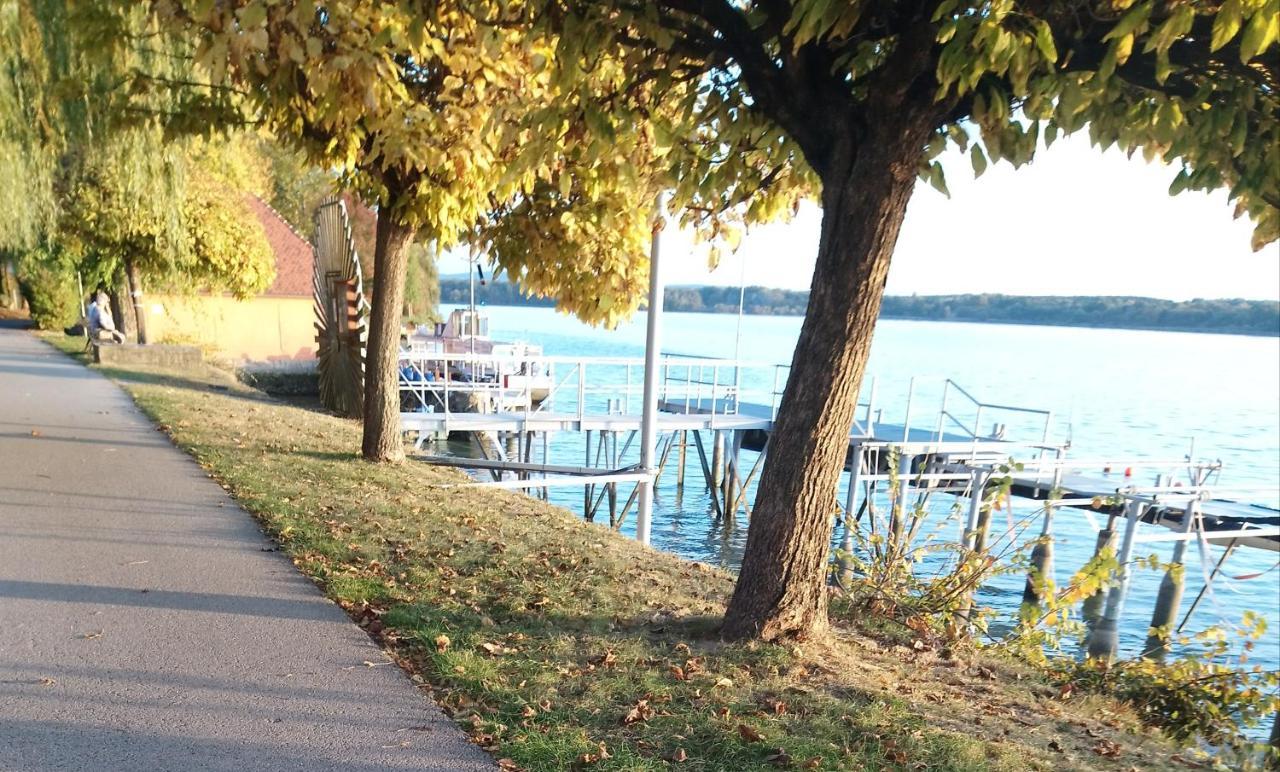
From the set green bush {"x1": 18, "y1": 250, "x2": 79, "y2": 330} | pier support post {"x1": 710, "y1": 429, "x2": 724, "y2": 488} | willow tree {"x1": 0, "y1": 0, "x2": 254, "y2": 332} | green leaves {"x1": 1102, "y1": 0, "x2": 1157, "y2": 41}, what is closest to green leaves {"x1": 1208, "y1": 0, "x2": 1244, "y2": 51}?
green leaves {"x1": 1102, "y1": 0, "x2": 1157, "y2": 41}

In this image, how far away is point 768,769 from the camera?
12.4 feet

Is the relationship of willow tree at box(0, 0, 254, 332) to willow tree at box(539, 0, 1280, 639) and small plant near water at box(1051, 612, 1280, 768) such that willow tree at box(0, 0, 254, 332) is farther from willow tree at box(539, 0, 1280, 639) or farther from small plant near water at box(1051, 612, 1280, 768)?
small plant near water at box(1051, 612, 1280, 768)

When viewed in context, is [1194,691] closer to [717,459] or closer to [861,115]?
[861,115]

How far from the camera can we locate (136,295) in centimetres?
2273

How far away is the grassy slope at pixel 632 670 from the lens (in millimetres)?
4016

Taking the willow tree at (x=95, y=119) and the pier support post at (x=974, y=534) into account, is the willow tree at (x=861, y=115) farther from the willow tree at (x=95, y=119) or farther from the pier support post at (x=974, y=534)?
the willow tree at (x=95, y=119)

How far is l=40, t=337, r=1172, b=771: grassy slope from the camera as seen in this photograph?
4.02 metres

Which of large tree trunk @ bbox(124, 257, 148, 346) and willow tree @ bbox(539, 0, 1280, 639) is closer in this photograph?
willow tree @ bbox(539, 0, 1280, 639)

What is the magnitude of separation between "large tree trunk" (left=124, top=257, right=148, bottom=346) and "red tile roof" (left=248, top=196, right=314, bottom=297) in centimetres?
1272

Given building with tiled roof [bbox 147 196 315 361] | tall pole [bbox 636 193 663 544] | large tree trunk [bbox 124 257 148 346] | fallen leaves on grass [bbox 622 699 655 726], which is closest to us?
fallen leaves on grass [bbox 622 699 655 726]

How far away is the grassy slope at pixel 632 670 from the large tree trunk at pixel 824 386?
0.27 meters

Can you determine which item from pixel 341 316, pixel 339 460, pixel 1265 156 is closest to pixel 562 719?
pixel 1265 156

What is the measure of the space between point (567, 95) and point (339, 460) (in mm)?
6352

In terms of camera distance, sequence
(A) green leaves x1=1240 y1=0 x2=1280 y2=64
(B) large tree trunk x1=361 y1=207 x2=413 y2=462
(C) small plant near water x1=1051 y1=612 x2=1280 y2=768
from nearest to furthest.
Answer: (A) green leaves x1=1240 y1=0 x2=1280 y2=64 < (C) small plant near water x1=1051 y1=612 x2=1280 y2=768 < (B) large tree trunk x1=361 y1=207 x2=413 y2=462
